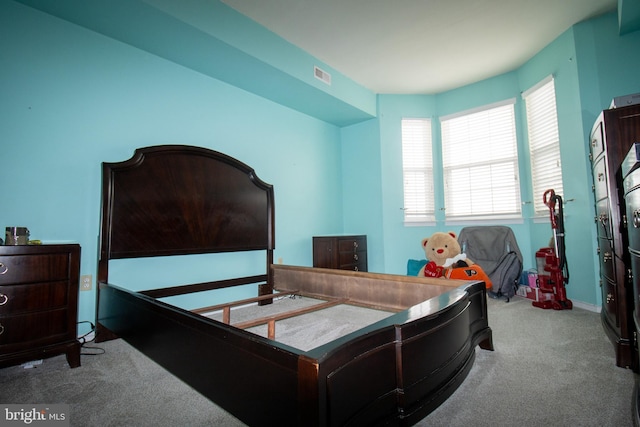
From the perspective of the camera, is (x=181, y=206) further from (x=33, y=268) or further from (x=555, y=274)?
(x=555, y=274)

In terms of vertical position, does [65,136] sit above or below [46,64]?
below

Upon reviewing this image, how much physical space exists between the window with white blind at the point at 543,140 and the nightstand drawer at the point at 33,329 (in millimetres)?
4523

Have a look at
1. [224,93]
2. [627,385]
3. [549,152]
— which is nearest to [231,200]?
[224,93]

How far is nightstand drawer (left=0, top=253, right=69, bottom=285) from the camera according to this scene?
1602mm

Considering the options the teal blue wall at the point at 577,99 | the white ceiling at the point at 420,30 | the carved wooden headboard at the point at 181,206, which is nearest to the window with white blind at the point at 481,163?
the teal blue wall at the point at 577,99

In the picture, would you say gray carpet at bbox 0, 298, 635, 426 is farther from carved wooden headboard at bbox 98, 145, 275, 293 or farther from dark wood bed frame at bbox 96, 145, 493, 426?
carved wooden headboard at bbox 98, 145, 275, 293

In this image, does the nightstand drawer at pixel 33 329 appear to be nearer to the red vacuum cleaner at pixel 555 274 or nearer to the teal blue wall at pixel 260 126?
the teal blue wall at pixel 260 126

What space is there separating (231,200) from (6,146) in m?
1.62

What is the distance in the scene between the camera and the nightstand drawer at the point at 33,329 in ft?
5.22

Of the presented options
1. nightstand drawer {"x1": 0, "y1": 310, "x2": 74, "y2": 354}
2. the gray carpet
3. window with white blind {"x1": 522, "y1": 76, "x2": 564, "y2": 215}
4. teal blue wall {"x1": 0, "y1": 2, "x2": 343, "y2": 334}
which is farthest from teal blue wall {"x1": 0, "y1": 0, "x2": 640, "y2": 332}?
the gray carpet

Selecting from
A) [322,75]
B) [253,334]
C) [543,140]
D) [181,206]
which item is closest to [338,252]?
[181,206]

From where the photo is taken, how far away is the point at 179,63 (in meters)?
2.97

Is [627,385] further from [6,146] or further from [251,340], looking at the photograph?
[6,146]

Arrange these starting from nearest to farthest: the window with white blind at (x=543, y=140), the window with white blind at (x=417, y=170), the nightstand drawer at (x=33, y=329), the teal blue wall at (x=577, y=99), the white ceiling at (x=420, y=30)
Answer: the nightstand drawer at (x=33, y=329)
the white ceiling at (x=420, y=30)
the teal blue wall at (x=577, y=99)
the window with white blind at (x=543, y=140)
the window with white blind at (x=417, y=170)
